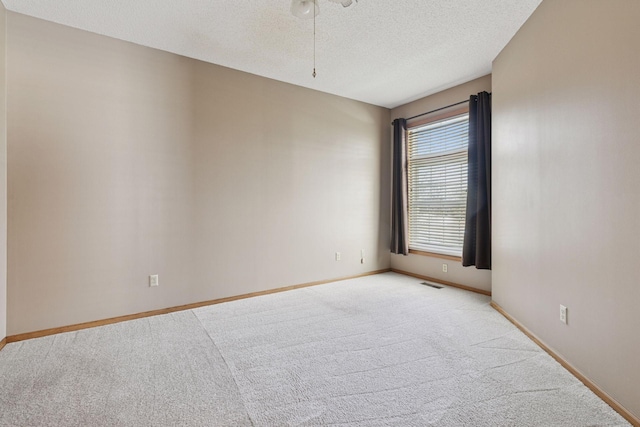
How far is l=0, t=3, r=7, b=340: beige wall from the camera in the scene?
2.49 meters

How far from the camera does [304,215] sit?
4.27m

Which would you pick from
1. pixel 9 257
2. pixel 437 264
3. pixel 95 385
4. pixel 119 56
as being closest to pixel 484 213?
pixel 437 264

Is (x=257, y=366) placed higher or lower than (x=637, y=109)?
lower

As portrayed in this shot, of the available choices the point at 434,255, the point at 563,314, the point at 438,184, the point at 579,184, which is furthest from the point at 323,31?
the point at 434,255

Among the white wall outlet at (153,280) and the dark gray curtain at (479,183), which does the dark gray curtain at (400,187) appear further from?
the white wall outlet at (153,280)

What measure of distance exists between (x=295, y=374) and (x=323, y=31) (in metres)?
2.89

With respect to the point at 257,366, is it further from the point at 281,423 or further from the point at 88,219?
the point at 88,219

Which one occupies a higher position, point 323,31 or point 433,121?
point 323,31

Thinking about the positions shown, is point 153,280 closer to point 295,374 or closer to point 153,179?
point 153,179

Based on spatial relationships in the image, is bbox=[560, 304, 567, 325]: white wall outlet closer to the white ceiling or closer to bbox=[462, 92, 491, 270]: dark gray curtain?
bbox=[462, 92, 491, 270]: dark gray curtain

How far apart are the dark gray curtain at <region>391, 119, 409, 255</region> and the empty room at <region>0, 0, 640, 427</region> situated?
0.30 metres

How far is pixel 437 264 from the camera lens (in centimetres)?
454

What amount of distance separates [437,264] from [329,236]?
5.29 feet

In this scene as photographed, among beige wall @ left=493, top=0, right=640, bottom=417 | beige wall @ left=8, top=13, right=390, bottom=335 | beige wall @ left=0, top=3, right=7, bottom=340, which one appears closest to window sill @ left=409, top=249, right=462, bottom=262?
beige wall @ left=8, top=13, right=390, bottom=335
